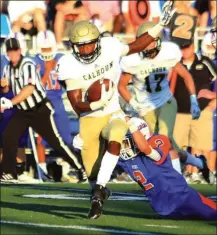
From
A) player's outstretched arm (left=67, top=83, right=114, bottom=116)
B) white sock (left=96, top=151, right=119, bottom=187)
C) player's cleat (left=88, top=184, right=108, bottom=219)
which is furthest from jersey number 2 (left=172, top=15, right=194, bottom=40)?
player's cleat (left=88, top=184, right=108, bottom=219)

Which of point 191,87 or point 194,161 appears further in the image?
point 191,87

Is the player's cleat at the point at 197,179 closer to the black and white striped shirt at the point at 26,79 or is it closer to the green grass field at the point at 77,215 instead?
the green grass field at the point at 77,215

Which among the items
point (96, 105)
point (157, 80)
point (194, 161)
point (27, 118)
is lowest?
point (194, 161)

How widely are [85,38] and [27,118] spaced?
3.80 metres

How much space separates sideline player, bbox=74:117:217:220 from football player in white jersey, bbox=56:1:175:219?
8.1 inches

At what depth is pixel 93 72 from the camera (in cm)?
898

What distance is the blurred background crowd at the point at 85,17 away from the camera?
13695 millimetres

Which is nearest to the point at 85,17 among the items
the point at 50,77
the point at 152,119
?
the point at 50,77

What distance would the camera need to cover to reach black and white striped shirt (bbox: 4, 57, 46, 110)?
1227 cm

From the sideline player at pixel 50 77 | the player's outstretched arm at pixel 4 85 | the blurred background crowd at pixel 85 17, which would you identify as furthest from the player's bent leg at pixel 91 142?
the blurred background crowd at pixel 85 17

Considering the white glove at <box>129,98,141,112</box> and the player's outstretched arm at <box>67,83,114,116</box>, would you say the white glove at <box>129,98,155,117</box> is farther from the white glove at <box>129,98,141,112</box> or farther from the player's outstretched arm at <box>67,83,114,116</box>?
the player's outstretched arm at <box>67,83,114,116</box>

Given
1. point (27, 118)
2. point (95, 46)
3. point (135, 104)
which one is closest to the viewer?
point (95, 46)

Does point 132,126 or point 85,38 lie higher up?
point 85,38

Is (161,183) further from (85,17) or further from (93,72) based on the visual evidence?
(85,17)
